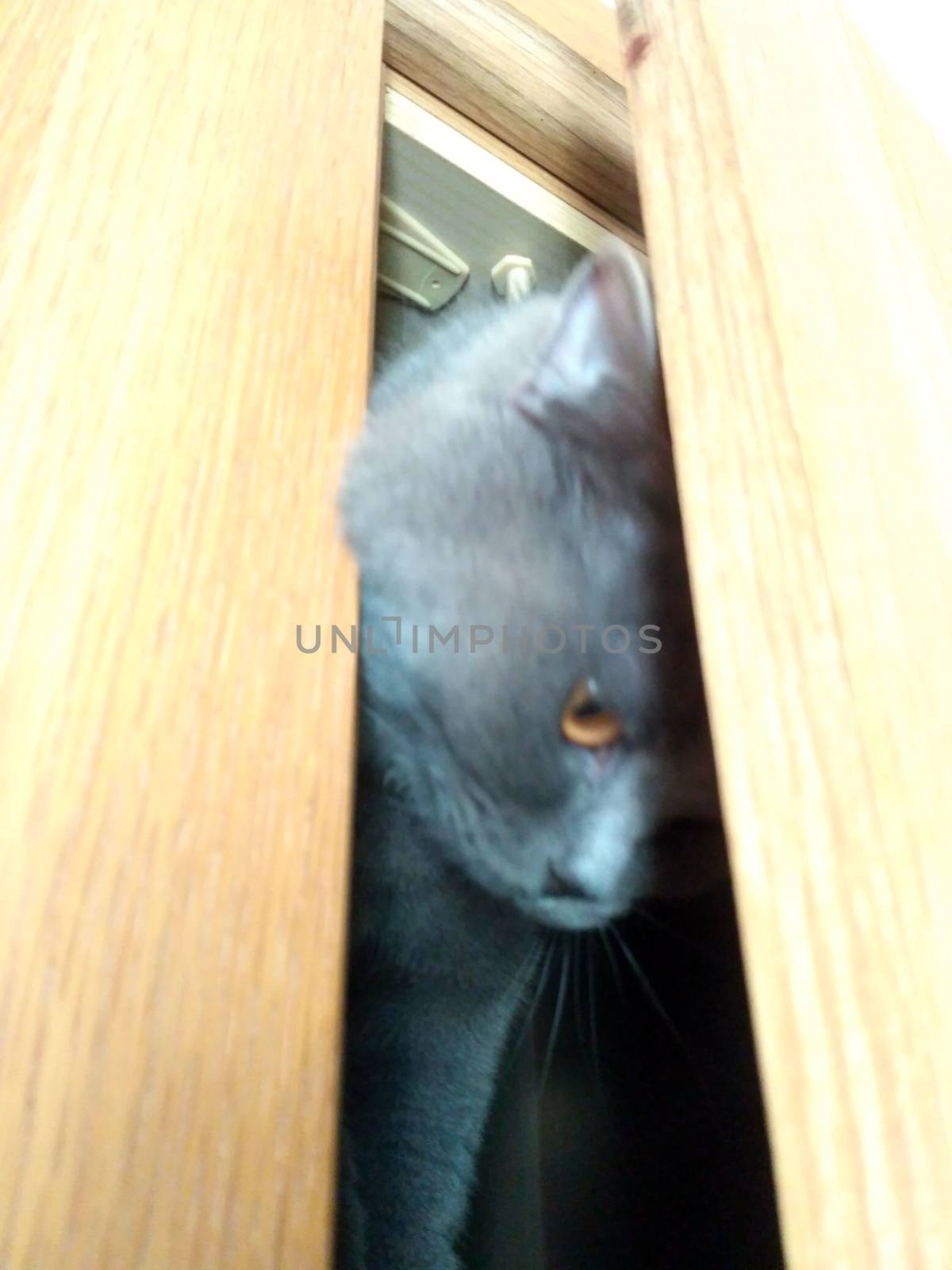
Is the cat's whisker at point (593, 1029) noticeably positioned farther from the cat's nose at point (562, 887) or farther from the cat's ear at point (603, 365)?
the cat's ear at point (603, 365)

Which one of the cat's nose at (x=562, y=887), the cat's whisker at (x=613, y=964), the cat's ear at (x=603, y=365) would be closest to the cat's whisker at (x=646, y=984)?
the cat's whisker at (x=613, y=964)

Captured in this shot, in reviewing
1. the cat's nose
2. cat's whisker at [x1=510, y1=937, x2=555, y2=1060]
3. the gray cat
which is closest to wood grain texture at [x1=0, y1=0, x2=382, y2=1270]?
the gray cat

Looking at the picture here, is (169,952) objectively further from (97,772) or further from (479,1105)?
(479,1105)

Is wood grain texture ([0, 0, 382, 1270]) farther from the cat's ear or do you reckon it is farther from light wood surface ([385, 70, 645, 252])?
light wood surface ([385, 70, 645, 252])

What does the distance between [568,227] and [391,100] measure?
0.26m

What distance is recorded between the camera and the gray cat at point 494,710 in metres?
0.58

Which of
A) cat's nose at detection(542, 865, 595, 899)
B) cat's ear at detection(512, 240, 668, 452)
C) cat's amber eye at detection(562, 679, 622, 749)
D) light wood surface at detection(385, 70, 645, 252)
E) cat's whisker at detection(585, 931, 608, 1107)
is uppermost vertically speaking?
light wood surface at detection(385, 70, 645, 252)

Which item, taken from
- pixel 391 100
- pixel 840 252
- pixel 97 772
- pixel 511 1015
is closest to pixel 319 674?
pixel 97 772

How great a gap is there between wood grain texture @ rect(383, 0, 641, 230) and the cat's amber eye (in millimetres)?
674

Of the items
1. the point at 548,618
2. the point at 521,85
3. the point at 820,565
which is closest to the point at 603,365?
the point at 548,618

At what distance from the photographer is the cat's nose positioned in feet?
2.12

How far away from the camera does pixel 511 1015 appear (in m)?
0.74

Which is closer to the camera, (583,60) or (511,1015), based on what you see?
(511,1015)

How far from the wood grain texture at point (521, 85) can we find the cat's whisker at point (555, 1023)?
2.87 feet
